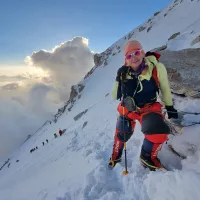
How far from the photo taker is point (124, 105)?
571 cm

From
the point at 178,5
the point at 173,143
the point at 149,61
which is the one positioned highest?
the point at 178,5

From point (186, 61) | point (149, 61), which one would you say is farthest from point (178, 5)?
point (149, 61)

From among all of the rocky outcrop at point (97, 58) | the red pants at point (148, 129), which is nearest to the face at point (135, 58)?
the red pants at point (148, 129)

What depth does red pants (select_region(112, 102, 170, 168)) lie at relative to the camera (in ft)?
16.0

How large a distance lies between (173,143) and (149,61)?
2243 millimetres

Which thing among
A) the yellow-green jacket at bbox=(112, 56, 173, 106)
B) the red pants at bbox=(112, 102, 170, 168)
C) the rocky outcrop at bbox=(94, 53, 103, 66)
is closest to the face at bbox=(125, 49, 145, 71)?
the yellow-green jacket at bbox=(112, 56, 173, 106)

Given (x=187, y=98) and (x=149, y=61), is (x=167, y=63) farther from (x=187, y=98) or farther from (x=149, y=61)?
(x=149, y=61)

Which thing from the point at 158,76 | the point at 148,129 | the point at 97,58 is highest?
the point at 158,76

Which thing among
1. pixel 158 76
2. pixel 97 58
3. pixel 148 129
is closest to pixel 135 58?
pixel 158 76

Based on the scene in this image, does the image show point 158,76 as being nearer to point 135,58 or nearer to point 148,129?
point 135,58

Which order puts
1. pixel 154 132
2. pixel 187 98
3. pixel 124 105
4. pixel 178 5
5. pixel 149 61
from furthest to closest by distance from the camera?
1. pixel 178 5
2. pixel 187 98
3. pixel 124 105
4. pixel 149 61
5. pixel 154 132

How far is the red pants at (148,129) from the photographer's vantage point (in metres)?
4.86

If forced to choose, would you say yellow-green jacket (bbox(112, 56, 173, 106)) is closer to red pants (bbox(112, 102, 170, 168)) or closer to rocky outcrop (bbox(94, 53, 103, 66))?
red pants (bbox(112, 102, 170, 168))

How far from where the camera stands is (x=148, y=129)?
4895 millimetres
